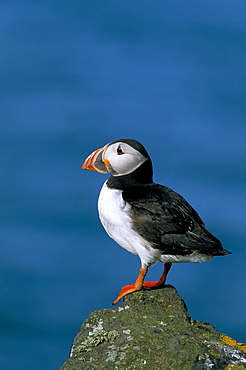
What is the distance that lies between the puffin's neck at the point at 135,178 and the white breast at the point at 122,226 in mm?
58

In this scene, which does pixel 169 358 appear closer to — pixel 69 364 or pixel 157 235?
pixel 69 364

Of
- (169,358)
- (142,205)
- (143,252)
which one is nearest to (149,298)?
(143,252)

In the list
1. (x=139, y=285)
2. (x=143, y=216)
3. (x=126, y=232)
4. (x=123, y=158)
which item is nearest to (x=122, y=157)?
(x=123, y=158)

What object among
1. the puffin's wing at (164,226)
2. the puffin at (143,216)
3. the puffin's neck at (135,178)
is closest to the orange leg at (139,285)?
the puffin at (143,216)

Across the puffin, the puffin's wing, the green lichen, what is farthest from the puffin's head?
the green lichen

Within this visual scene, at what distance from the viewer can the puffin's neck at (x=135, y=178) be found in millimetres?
5684

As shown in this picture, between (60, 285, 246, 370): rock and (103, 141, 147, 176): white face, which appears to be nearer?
(60, 285, 246, 370): rock

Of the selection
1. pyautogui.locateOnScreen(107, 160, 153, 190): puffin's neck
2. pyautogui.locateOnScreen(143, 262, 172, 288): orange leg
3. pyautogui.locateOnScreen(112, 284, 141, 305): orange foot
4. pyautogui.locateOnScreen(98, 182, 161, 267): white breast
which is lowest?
pyautogui.locateOnScreen(112, 284, 141, 305): orange foot

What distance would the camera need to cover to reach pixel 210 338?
4.91 m

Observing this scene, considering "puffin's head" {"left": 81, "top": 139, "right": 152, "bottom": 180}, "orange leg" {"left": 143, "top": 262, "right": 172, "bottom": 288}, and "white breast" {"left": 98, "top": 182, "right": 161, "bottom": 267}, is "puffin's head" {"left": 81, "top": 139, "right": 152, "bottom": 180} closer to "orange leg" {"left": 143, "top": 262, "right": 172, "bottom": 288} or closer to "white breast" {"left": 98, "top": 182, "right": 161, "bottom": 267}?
"white breast" {"left": 98, "top": 182, "right": 161, "bottom": 267}

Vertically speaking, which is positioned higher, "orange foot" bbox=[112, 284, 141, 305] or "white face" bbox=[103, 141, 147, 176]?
"white face" bbox=[103, 141, 147, 176]

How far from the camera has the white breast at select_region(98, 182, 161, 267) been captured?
18.5ft

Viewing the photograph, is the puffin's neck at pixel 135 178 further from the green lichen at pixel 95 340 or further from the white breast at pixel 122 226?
the green lichen at pixel 95 340

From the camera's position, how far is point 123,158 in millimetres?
5617
